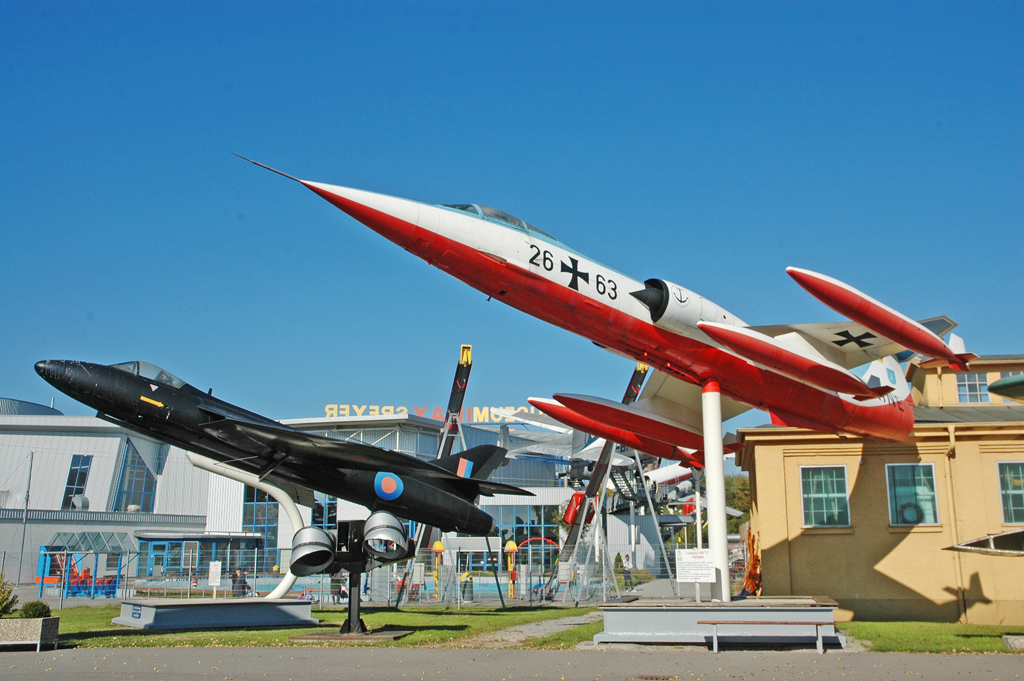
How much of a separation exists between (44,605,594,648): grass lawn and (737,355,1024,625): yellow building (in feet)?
18.2

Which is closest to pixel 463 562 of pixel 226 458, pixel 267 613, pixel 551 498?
pixel 551 498

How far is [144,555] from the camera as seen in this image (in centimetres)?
4362

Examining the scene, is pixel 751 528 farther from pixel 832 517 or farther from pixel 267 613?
pixel 267 613

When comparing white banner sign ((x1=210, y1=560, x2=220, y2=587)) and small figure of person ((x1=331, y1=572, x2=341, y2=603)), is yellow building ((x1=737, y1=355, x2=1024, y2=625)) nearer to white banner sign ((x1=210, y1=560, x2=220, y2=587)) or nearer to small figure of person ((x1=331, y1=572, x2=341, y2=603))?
small figure of person ((x1=331, y1=572, x2=341, y2=603))

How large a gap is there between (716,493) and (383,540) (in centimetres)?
613

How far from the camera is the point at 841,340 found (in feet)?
52.0

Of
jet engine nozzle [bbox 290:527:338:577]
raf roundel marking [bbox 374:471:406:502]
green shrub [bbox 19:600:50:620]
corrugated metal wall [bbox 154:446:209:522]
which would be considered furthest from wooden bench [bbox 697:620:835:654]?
corrugated metal wall [bbox 154:446:209:522]

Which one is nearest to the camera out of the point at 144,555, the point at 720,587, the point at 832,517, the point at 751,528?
the point at 720,587

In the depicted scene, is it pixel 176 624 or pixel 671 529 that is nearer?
pixel 176 624

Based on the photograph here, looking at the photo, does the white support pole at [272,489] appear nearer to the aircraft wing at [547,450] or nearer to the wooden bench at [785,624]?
the wooden bench at [785,624]

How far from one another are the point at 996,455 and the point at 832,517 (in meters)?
3.81

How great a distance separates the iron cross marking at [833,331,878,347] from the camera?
15.6 m

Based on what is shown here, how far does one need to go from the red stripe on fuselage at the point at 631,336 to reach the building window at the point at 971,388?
4482mm

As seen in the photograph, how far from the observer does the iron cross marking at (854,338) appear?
15633 millimetres
